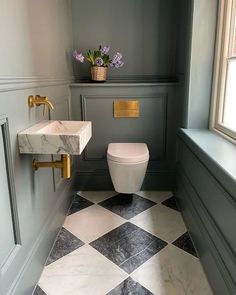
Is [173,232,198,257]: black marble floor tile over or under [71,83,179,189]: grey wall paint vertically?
under

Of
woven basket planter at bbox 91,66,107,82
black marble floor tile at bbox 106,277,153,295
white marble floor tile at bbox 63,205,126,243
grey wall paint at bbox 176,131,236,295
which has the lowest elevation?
white marble floor tile at bbox 63,205,126,243

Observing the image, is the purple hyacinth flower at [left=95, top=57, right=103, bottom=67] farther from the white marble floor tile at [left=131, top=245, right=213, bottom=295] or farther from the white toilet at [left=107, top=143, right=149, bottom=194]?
the white marble floor tile at [left=131, top=245, right=213, bottom=295]

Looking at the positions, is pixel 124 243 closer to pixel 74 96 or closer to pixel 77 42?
pixel 74 96

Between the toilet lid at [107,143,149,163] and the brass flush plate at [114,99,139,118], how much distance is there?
27 cm

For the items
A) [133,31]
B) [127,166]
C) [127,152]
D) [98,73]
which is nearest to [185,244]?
[127,166]

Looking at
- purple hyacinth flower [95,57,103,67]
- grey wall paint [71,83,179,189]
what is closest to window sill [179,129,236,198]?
grey wall paint [71,83,179,189]

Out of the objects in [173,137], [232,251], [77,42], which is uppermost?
[77,42]

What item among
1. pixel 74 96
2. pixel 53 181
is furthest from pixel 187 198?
pixel 74 96

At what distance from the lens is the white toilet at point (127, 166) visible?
1.82 m

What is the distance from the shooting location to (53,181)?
166cm

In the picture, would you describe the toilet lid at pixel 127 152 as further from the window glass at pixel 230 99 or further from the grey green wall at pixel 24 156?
the window glass at pixel 230 99

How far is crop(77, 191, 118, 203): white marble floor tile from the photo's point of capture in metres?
2.23

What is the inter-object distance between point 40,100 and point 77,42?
124cm

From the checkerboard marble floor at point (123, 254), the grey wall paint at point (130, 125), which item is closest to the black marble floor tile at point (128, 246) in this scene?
the checkerboard marble floor at point (123, 254)
